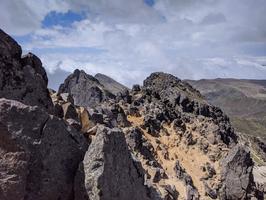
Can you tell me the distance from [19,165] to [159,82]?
7481cm

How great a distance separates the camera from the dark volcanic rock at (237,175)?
198ft

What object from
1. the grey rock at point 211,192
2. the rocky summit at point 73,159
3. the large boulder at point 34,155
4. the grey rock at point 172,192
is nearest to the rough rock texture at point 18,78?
the rocky summit at point 73,159

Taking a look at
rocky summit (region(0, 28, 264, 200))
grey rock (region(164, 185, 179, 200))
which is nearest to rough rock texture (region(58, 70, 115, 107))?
rocky summit (region(0, 28, 264, 200))

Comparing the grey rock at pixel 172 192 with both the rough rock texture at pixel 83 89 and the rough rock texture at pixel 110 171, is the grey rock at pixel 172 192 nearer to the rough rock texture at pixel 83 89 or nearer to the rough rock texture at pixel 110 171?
the rough rock texture at pixel 110 171

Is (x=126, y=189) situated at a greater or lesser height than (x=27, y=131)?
lesser

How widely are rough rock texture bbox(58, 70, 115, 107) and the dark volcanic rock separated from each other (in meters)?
56.5

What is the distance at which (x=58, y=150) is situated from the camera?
957 inches

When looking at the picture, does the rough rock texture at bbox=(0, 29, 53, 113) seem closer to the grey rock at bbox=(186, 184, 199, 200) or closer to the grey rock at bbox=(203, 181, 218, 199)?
the grey rock at bbox=(186, 184, 199, 200)

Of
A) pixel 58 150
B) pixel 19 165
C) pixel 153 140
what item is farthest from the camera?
pixel 153 140

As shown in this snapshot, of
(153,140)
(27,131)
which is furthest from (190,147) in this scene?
(27,131)

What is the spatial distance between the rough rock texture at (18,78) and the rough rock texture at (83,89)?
276 ft

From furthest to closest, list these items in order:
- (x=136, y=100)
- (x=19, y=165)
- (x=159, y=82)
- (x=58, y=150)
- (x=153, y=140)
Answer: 1. (x=159, y=82)
2. (x=136, y=100)
3. (x=153, y=140)
4. (x=58, y=150)
5. (x=19, y=165)

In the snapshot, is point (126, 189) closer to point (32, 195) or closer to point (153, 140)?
point (32, 195)

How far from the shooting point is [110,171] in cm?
2458
